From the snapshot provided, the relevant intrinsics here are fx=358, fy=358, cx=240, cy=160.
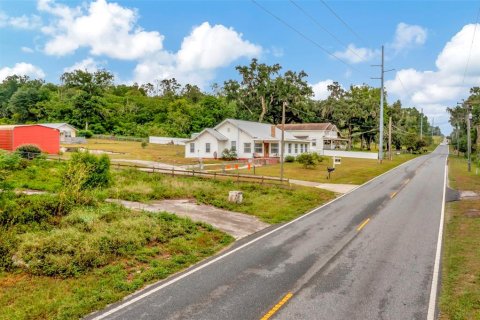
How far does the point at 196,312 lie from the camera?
28.4ft

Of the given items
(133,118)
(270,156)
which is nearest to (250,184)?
(270,156)

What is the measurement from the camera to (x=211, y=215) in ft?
65.3

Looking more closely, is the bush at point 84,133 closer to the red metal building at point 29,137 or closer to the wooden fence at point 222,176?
the red metal building at point 29,137

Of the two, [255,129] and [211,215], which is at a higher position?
[255,129]

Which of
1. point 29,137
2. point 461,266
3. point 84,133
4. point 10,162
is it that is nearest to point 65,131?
point 84,133

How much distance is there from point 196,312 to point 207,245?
5.87 meters

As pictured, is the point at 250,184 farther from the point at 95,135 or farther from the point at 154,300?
the point at 95,135

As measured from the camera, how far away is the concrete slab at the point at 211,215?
17.3 m

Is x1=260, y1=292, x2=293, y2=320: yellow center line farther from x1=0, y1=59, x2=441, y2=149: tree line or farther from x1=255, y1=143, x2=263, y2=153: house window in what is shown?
x1=0, y1=59, x2=441, y2=149: tree line

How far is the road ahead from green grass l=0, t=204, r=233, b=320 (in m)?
0.91

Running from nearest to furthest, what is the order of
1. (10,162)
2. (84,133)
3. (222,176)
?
(10,162), (222,176), (84,133)

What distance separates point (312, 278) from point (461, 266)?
5.26 metres

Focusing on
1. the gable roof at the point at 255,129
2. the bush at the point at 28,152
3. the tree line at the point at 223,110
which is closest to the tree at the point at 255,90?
the tree line at the point at 223,110

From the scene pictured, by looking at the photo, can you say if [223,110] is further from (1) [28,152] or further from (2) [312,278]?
(2) [312,278]
